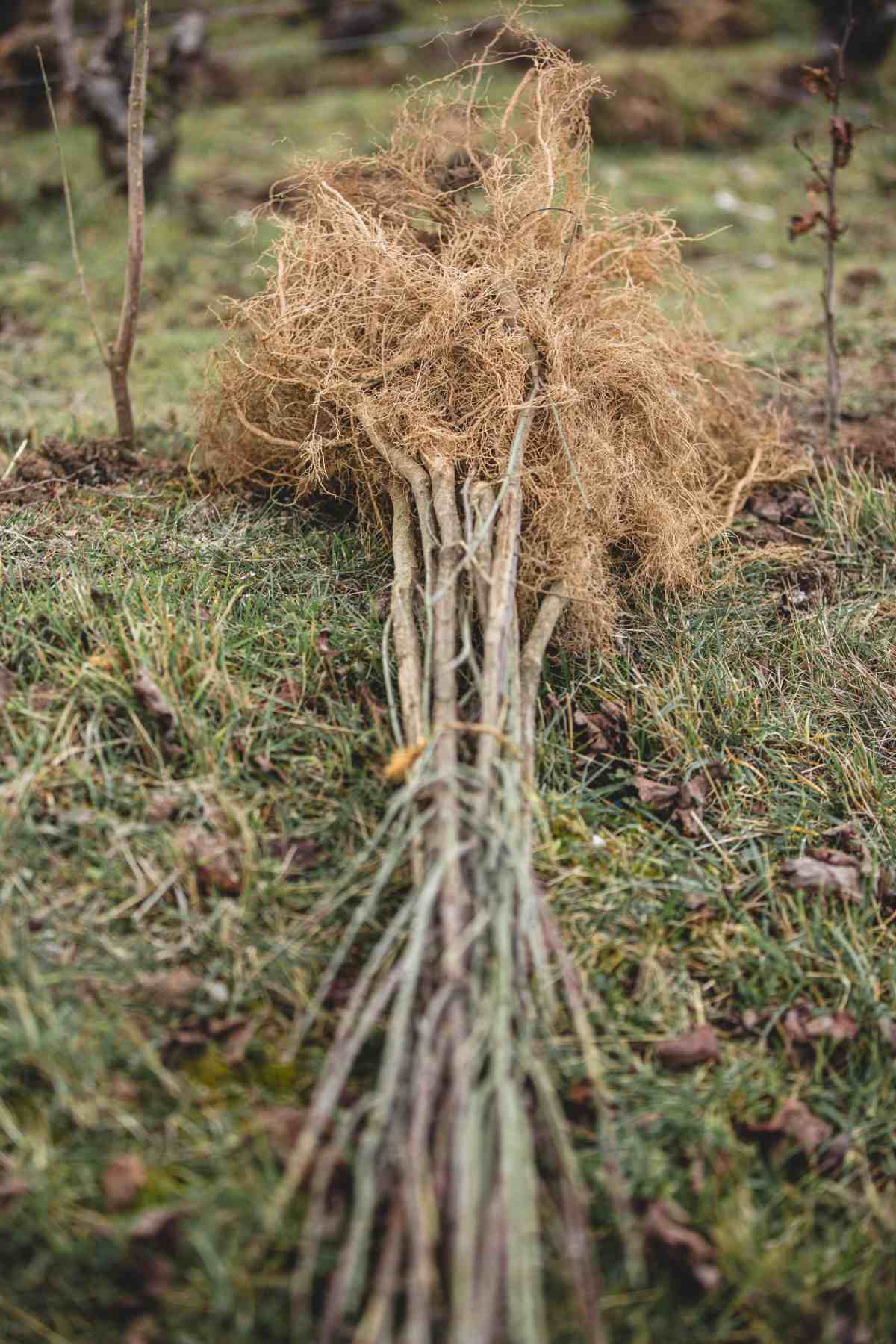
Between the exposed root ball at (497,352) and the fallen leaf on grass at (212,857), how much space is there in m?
1.06

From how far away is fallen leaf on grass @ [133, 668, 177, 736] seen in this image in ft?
7.91

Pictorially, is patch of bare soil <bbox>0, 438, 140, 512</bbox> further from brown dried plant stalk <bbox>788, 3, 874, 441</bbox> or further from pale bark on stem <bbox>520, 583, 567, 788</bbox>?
brown dried plant stalk <bbox>788, 3, 874, 441</bbox>

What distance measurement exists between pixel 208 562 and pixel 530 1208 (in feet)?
6.65

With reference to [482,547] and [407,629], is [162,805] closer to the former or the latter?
[407,629]

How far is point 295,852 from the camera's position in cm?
231

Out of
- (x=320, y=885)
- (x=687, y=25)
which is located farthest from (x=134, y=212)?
(x=687, y=25)

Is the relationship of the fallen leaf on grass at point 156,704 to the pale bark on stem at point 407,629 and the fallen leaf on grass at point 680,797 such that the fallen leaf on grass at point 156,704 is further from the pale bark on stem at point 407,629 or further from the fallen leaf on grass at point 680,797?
the fallen leaf on grass at point 680,797

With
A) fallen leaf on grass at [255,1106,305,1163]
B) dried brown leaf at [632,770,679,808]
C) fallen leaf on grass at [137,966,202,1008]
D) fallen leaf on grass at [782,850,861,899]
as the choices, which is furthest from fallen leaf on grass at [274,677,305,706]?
fallen leaf on grass at [782,850,861,899]

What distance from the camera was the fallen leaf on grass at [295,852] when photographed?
2.30 metres

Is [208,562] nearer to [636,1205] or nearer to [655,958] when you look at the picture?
[655,958]

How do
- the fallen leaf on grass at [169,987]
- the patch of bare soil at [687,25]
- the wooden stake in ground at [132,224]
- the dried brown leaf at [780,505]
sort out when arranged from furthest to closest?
the patch of bare soil at [687,25] < the dried brown leaf at [780,505] < the wooden stake in ground at [132,224] < the fallen leaf on grass at [169,987]

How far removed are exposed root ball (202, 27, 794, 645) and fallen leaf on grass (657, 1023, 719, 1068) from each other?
1.11 m

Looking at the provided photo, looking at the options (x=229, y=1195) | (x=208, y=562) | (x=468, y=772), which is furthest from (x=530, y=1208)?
(x=208, y=562)

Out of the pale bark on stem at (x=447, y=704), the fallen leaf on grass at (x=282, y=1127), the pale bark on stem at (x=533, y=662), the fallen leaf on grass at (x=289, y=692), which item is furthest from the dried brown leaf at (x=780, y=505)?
the fallen leaf on grass at (x=282, y=1127)
